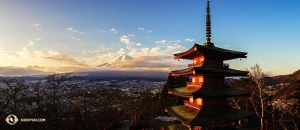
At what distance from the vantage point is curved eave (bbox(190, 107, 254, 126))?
14046mm

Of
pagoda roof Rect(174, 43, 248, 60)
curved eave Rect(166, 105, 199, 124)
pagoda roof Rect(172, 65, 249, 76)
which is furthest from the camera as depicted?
pagoda roof Rect(174, 43, 248, 60)

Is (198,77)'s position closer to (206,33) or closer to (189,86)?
(189,86)

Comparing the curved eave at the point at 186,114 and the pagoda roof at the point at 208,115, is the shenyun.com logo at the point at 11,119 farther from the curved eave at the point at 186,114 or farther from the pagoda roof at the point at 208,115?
the pagoda roof at the point at 208,115

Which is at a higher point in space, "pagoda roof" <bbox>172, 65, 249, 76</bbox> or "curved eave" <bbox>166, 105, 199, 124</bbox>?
"pagoda roof" <bbox>172, 65, 249, 76</bbox>

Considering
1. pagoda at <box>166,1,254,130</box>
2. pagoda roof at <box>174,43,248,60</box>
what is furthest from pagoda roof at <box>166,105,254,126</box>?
pagoda roof at <box>174,43,248,60</box>

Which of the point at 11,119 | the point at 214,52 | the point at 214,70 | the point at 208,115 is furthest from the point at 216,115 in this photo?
the point at 11,119

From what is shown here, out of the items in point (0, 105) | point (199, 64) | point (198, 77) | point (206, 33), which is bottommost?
point (0, 105)

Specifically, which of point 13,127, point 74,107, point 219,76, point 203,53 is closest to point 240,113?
point 219,76

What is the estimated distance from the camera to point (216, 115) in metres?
15.2

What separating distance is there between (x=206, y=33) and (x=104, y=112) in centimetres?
2459

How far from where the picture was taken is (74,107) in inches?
1157

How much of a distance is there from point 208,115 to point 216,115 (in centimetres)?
77

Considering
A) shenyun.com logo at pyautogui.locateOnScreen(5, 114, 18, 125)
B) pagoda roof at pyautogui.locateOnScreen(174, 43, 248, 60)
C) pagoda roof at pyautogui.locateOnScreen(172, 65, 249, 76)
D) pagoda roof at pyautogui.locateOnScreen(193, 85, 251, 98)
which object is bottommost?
shenyun.com logo at pyautogui.locateOnScreen(5, 114, 18, 125)

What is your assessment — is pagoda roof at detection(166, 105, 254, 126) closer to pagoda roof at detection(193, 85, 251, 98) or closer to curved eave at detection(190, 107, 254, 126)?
curved eave at detection(190, 107, 254, 126)
